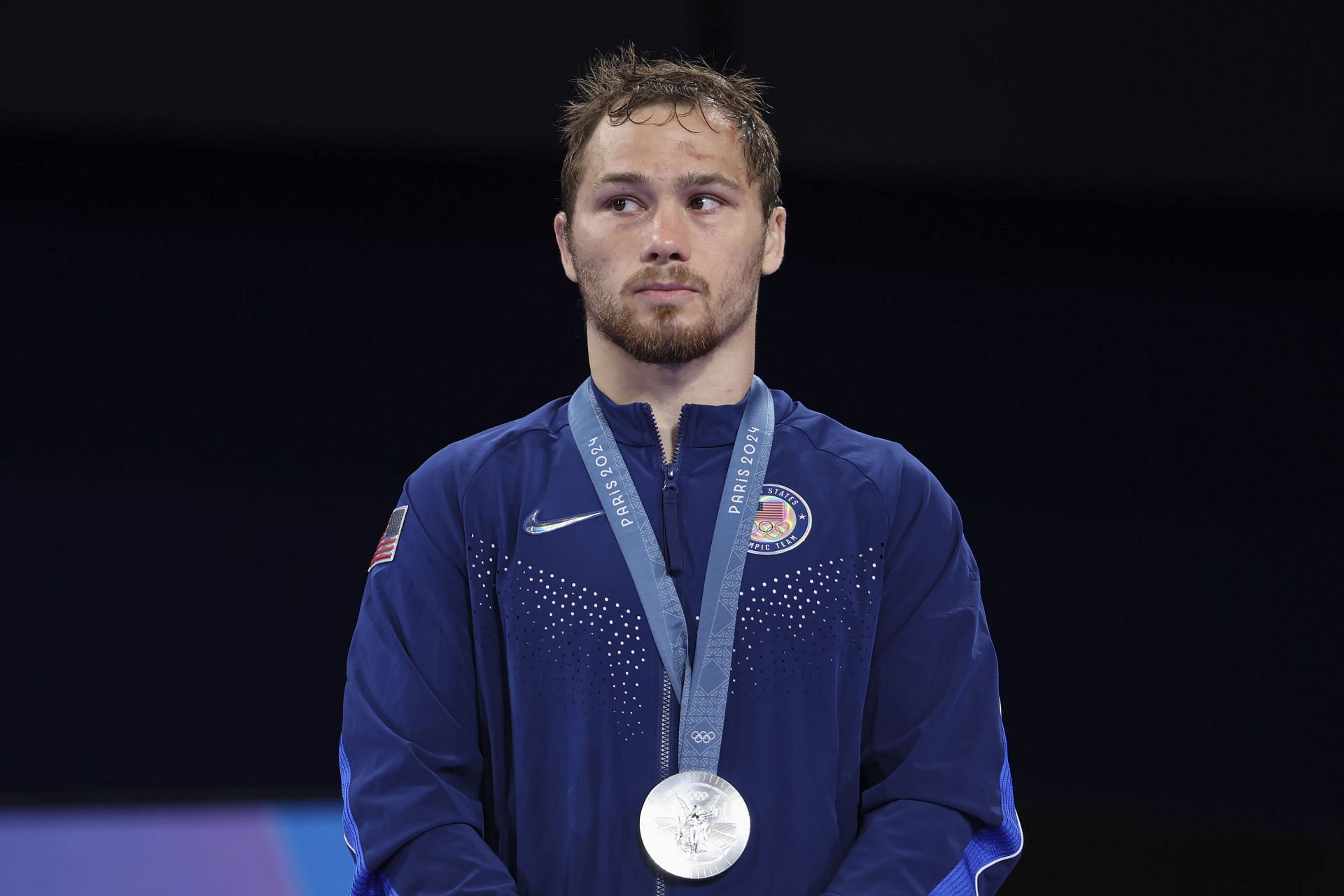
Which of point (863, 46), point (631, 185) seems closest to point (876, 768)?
point (631, 185)

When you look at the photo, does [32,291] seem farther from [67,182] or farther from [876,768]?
[876,768]

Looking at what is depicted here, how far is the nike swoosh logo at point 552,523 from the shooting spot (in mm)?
1864

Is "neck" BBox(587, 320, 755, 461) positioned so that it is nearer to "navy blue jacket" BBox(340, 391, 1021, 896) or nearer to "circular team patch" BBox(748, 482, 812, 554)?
"navy blue jacket" BBox(340, 391, 1021, 896)

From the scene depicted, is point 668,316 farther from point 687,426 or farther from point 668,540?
point 668,540

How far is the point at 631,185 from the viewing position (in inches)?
76.1

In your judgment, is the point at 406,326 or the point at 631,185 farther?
the point at 406,326

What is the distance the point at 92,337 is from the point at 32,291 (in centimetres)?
19

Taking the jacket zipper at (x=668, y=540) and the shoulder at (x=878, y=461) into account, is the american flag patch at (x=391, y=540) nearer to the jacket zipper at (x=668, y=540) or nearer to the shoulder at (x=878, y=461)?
the jacket zipper at (x=668, y=540)

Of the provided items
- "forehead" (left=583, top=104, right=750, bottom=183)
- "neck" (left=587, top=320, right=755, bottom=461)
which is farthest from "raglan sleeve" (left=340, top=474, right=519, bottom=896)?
"forehead" (left=583, top=104, right=750, bottom=183)

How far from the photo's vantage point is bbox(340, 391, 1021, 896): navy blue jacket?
172 centimetres

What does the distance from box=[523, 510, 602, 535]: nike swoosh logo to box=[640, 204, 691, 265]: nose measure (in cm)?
36

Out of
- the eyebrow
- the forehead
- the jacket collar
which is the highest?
the forehead

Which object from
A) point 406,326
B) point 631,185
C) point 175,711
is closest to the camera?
point 631,185

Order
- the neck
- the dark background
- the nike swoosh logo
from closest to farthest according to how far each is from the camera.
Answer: the nike swoosh logo → the neck → the dark background
